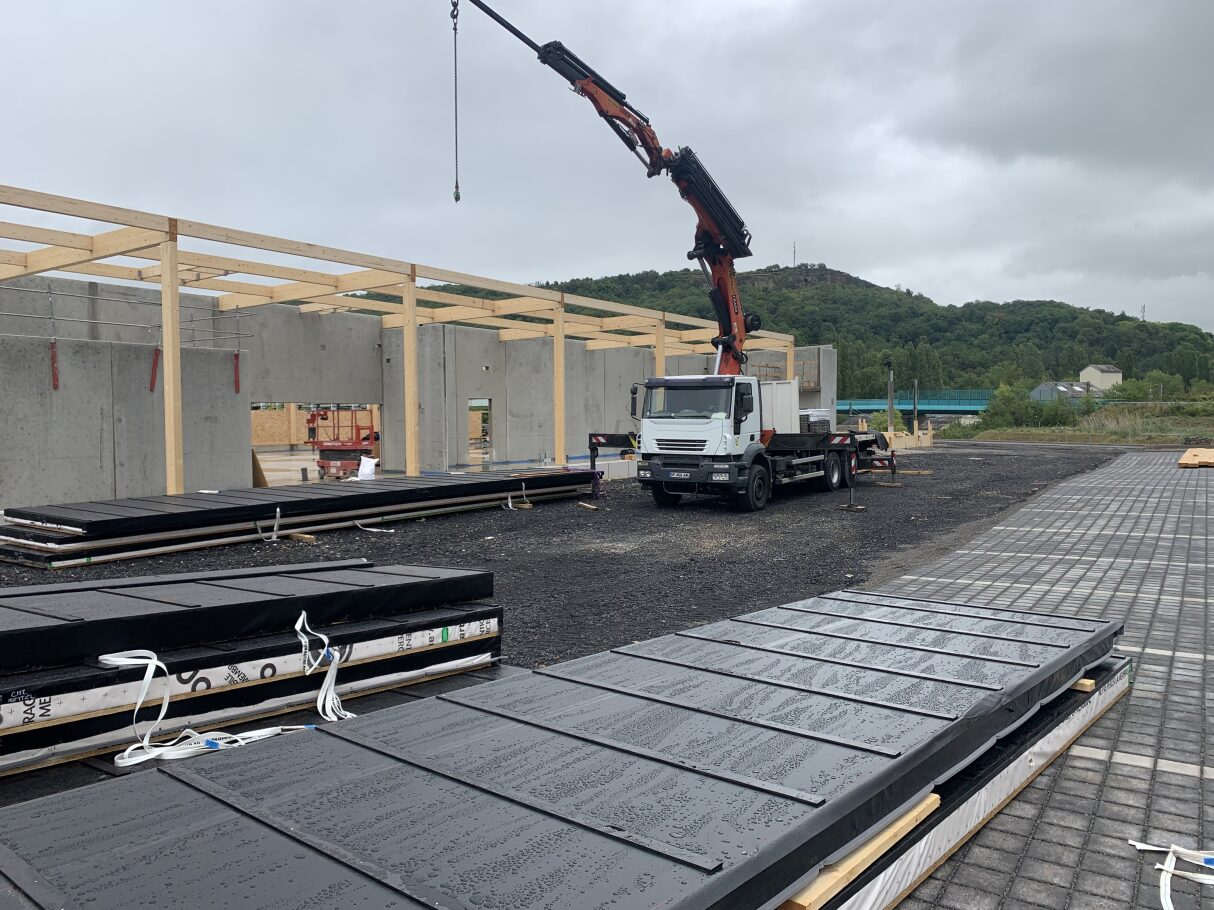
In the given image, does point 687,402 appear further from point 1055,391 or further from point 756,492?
point 1055,391

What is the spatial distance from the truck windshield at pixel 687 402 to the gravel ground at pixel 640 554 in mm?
1980

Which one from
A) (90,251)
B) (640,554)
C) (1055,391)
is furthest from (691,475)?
(1055,391)

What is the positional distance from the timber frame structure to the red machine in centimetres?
359

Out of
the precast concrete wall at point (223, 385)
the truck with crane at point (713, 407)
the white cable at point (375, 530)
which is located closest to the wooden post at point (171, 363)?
the precast concrete wall at point (223, 385)

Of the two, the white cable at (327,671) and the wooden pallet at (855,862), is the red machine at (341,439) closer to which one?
the white cable at (327,671)

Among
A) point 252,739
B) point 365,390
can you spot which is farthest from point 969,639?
point 365,390

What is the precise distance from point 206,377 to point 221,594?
14028 mm

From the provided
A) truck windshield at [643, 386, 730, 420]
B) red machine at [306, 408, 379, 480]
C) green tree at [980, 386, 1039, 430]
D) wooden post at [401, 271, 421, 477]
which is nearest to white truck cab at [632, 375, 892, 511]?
truck windshield at [643, 386, 730, 420]

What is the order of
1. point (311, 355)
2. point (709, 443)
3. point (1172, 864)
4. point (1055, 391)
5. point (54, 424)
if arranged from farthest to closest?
point (1055, 391)
point (311, 355)
point (709, 443)
point (54, 424)
point (1172, 864)

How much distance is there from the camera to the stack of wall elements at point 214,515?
34.4 feet

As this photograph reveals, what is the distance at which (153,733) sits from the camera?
12.3ft

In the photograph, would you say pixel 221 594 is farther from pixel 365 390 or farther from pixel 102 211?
pixel 365 390

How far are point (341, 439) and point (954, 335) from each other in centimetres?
8135

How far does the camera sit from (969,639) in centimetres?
480
